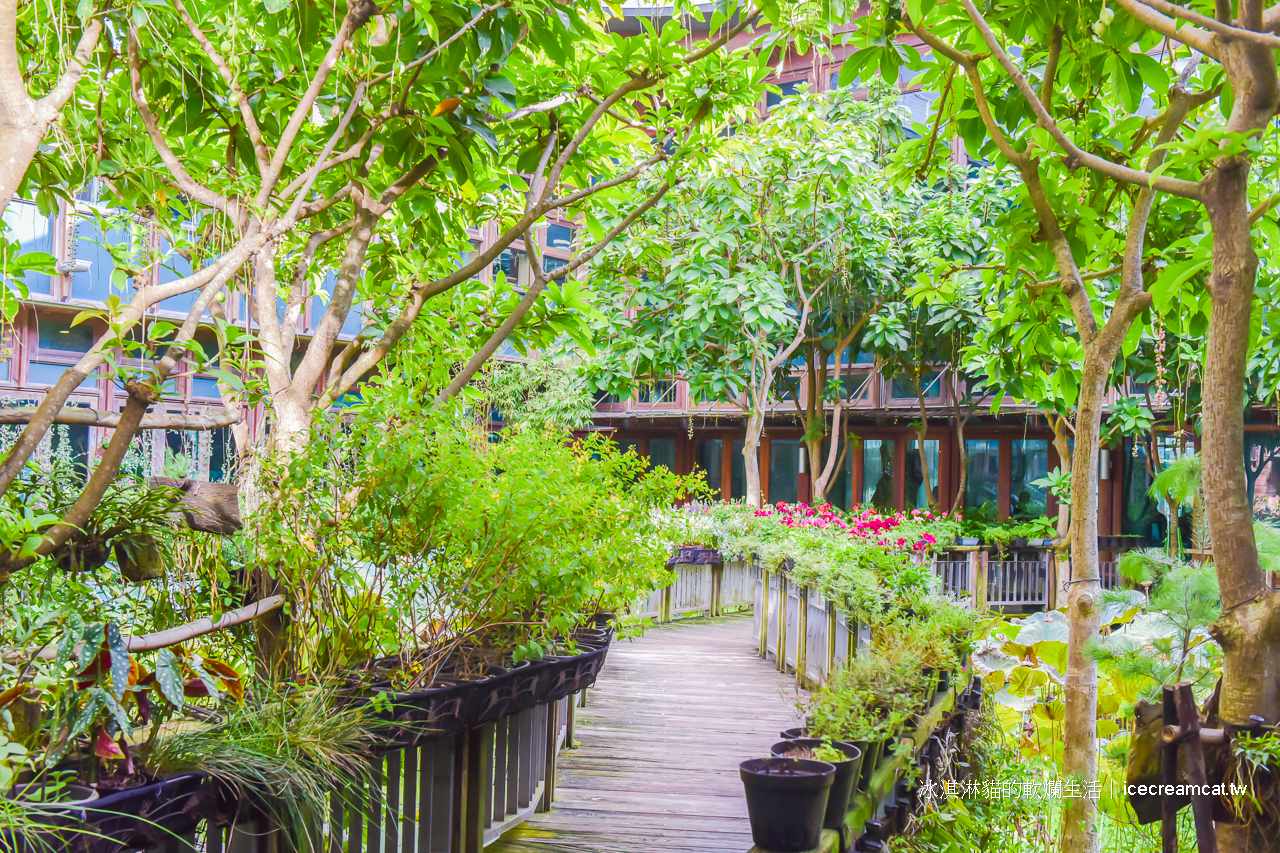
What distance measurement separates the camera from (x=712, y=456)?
1869 centimetres

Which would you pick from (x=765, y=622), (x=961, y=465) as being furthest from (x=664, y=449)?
(x=765, y=622)

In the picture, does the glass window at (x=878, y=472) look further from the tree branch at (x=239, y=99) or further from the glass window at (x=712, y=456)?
the tree branch at (x=239, y=99)

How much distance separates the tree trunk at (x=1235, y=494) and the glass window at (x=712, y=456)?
53.7ft

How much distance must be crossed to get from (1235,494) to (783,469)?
15487mm

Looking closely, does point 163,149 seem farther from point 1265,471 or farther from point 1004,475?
point 1004,475

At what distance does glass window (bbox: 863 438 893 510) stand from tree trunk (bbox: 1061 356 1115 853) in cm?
1373

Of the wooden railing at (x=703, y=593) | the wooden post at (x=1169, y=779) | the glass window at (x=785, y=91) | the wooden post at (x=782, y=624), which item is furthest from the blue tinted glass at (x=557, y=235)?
the wooden post at (x=1169, y=779)

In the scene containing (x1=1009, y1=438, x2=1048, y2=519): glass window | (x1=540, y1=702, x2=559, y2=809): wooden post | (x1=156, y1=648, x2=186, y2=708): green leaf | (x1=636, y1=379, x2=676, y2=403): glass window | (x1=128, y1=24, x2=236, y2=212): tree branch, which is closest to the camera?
(x1=156, y1=648, x2=186, y2=708): green leaf

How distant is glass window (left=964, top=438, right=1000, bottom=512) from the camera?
15664 mm

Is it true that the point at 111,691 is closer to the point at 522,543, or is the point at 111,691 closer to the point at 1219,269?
the point at 522,543

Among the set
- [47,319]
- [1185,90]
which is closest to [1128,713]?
[1185,90]

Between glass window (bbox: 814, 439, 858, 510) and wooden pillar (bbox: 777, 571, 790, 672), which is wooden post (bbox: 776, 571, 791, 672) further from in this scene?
glass window (bbox: 814, 439, 858, 510)

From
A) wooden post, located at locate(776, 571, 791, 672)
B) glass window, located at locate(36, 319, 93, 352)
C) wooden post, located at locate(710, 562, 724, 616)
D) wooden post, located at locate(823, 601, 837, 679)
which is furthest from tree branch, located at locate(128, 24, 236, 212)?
glass window, located at locate(36, 319, 93, 352)

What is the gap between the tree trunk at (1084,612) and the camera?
2930mm
